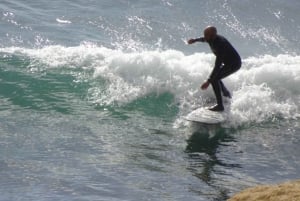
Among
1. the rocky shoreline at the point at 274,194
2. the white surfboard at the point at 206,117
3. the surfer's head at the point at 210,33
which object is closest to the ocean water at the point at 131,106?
the white surfboard at the point at 206,117

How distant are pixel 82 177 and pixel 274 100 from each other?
5.87m

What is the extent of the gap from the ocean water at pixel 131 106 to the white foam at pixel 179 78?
2 cm

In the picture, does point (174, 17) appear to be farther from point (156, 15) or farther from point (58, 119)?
point (58, 119)

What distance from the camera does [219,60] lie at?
10781 mm

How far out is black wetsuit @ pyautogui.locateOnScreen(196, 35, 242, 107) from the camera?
35.0ft

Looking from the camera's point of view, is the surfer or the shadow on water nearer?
the shadow on water

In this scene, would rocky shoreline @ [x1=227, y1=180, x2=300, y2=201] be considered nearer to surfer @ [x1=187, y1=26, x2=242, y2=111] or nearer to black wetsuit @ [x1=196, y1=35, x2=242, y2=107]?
surfer @ [x1=187, y1=26, x2=242, y2=111]

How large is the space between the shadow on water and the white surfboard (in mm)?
151

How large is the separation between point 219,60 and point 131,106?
2.36 m

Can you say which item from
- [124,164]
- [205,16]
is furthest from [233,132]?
[205,16]

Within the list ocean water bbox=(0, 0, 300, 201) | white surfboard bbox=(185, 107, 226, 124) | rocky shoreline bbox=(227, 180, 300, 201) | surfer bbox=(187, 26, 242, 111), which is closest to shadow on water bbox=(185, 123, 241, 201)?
ocean water bbox=(0, 0, 300, 201)

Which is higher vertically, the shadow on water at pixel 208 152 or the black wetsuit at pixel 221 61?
the black wetsuit at pixel 221 61

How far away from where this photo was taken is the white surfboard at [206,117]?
10719 millimetres

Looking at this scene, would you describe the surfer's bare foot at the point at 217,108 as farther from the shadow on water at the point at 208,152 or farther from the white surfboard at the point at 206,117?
the shadow on water at the point at 208,152
